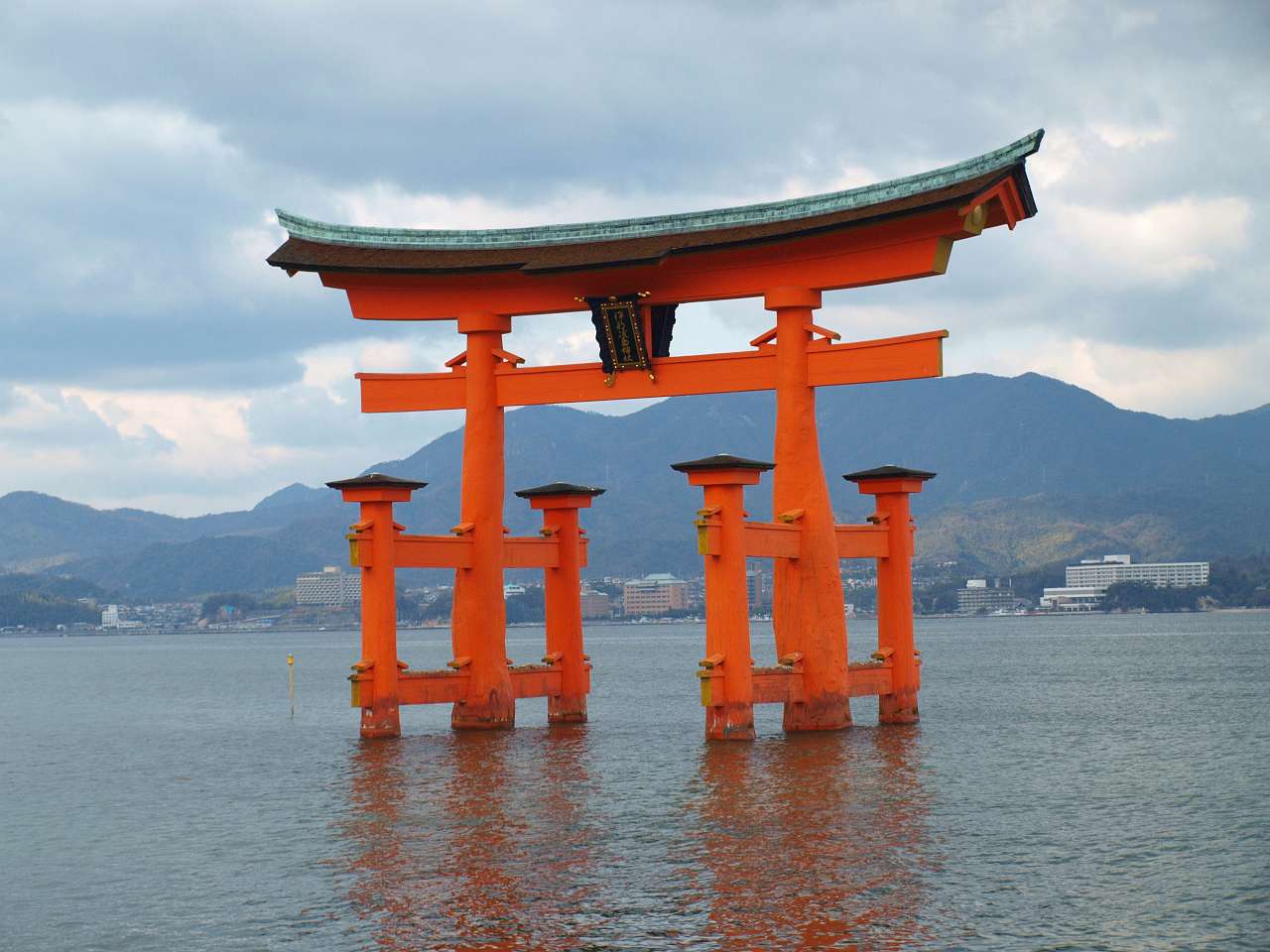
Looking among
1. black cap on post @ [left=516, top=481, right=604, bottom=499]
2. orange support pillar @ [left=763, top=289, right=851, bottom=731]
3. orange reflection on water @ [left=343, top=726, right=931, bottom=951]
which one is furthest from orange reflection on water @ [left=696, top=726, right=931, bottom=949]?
black cap on post @ [left=516, top=481, right=604, bottom=499]

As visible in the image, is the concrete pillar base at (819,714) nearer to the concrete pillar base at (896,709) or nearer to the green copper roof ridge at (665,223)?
the concrete pillar base at (896,709)

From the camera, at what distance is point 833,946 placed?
1507 cm

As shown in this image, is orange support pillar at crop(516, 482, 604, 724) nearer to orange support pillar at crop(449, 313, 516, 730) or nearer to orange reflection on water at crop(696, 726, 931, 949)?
orange support pillar at crop(449, 313, 516, 730)

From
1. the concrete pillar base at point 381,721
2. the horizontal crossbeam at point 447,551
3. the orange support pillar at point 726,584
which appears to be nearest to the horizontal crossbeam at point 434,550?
the horizontal crossbeam at point 447,551

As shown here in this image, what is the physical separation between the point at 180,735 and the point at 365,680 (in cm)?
1448

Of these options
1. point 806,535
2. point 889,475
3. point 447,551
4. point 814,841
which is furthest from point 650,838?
point 889,475

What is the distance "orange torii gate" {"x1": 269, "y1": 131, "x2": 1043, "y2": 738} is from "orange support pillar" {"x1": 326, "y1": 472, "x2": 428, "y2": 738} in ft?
0.14

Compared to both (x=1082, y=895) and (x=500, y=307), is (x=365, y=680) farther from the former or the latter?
(x=1082, y=895)

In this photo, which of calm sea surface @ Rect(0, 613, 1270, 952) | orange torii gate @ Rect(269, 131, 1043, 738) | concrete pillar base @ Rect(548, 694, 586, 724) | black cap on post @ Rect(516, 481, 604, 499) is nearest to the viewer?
calm sea surface @ Rect(0, 613, 1270, 952)

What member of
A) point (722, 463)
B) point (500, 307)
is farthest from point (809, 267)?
point (500, 307)

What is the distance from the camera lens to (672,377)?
31078 millimetres

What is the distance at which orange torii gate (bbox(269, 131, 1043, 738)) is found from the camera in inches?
1117

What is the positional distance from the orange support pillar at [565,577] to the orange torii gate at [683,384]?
0.05 metres

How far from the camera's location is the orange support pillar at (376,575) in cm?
3034
